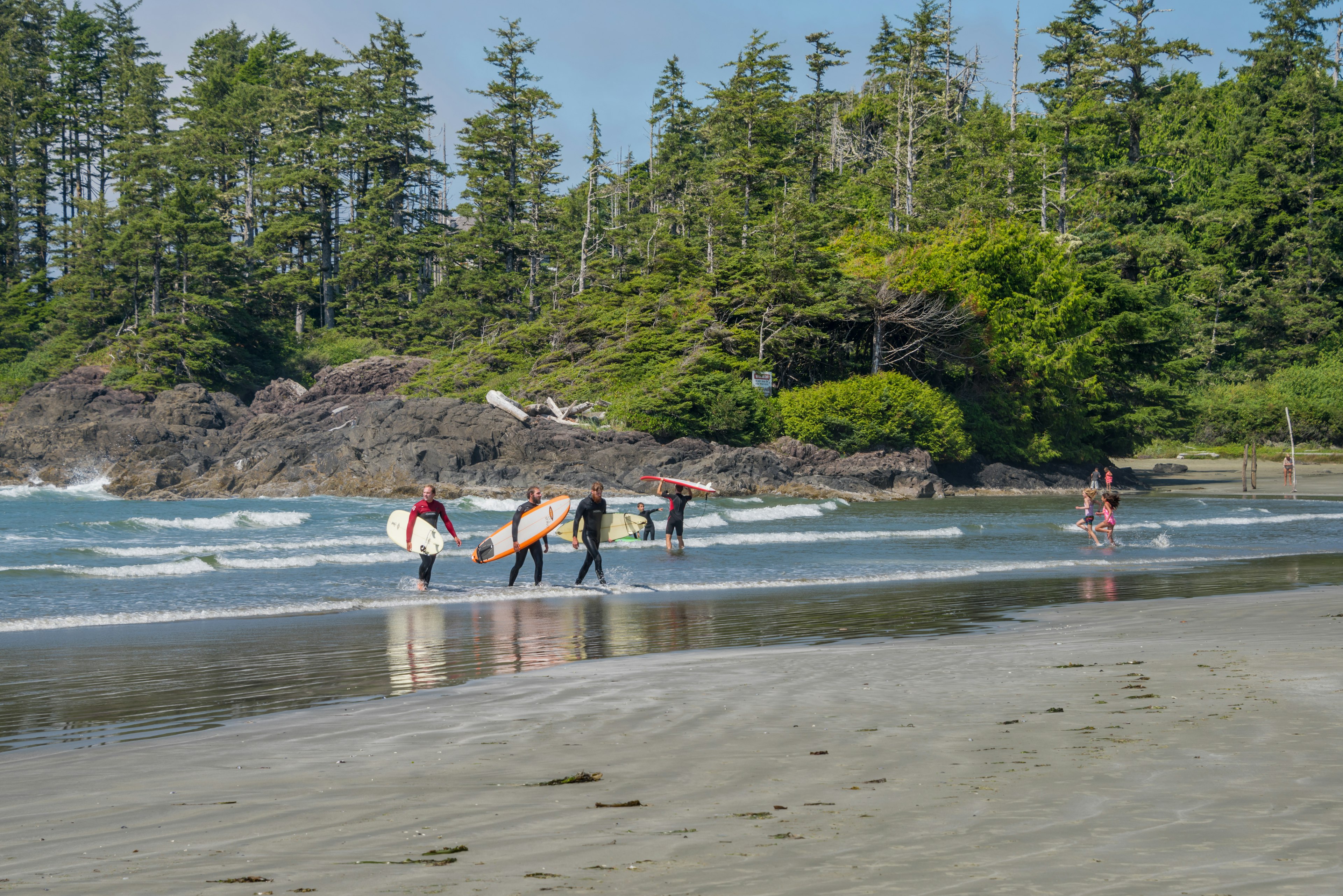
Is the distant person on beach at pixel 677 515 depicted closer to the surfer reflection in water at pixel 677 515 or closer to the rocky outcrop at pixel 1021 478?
the surfer reflection in water at pixel 677 515

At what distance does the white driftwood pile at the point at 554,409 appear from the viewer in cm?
4400

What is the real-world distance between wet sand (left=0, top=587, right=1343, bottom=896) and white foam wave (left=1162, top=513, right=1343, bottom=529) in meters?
23.8

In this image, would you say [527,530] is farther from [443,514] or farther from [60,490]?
[60,490]

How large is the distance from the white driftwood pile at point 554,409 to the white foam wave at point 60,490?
1645 centimetres

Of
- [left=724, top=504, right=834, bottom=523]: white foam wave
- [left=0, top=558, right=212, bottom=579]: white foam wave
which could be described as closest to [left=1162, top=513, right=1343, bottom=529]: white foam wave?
[left=724, top=504, right=834, bottom=523]: white foam wave

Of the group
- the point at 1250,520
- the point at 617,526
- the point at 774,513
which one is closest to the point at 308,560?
the point at 617,526

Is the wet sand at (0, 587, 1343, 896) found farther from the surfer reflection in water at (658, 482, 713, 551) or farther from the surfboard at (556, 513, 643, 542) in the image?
the surfer reflection in water at (658, 482, 713, 551)

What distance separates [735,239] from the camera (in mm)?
54875

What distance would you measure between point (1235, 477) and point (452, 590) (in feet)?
168

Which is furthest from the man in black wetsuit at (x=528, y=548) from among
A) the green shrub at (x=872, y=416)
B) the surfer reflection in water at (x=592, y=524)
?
the green shrub at (x=872, y=416)

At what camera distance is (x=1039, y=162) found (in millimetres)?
59281

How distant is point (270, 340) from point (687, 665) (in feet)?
187

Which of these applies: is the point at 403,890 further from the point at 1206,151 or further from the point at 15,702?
the point at 1206,151

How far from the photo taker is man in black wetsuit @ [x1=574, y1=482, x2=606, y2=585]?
16531 mm
